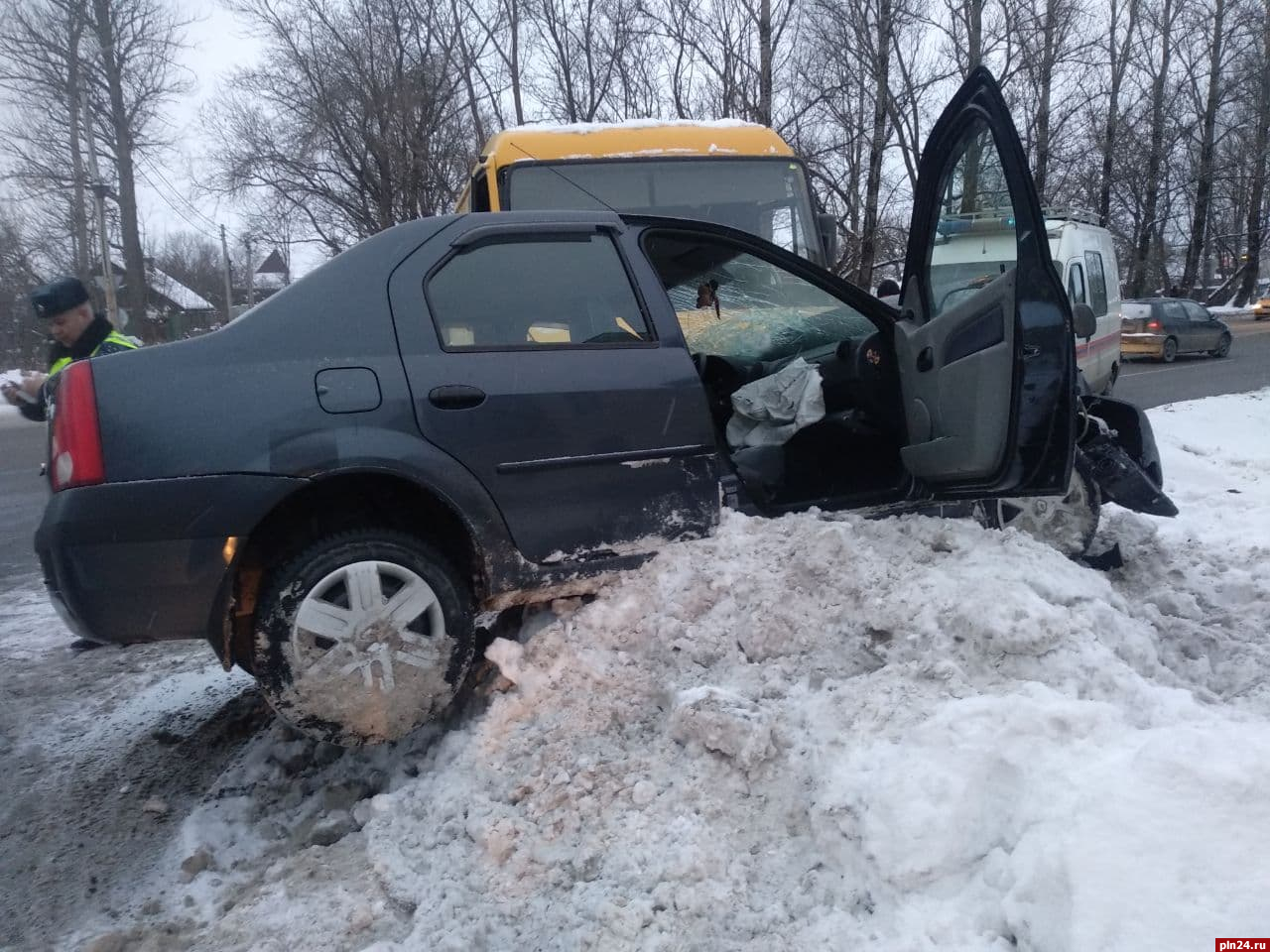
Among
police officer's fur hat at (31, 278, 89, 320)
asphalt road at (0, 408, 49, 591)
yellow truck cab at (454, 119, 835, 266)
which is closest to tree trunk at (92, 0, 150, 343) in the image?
asphalt road at (0, 408, 49, 591)

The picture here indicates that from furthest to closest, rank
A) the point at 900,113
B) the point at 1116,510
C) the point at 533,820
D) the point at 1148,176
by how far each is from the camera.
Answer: the point at 1148,176 → the point at 900,113 → the point at 1116,510 → the point at 533,820

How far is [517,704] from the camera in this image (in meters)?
2.83

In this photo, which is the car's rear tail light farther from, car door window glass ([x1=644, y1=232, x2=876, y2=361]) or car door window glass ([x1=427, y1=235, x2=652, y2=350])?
car door window glass ([x1=644, y1=232, x2=876, y2=361])

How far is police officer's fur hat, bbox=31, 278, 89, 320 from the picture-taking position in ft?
13.5

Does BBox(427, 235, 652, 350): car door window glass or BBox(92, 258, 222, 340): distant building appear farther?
BBox(92, 258, 222, 340): distant building

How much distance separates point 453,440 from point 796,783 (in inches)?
57.0

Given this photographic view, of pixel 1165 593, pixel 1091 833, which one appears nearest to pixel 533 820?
pixel 1091 833

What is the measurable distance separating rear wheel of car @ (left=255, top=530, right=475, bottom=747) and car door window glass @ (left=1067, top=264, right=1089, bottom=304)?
9514 mm

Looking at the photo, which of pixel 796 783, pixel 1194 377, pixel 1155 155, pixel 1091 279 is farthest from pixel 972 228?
pixel 1155 155

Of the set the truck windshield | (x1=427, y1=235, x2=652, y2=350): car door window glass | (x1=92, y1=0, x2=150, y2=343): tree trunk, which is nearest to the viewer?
(x1=427, y1=235, x2=652, y2=350): car door window glass

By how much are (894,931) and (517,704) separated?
1331mm

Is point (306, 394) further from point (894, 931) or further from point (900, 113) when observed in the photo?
point (900, 113)

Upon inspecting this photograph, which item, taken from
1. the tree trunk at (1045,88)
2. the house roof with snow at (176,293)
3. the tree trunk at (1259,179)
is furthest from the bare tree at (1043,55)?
the house roof with snow at (176,293)

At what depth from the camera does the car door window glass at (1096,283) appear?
11.2 metres
